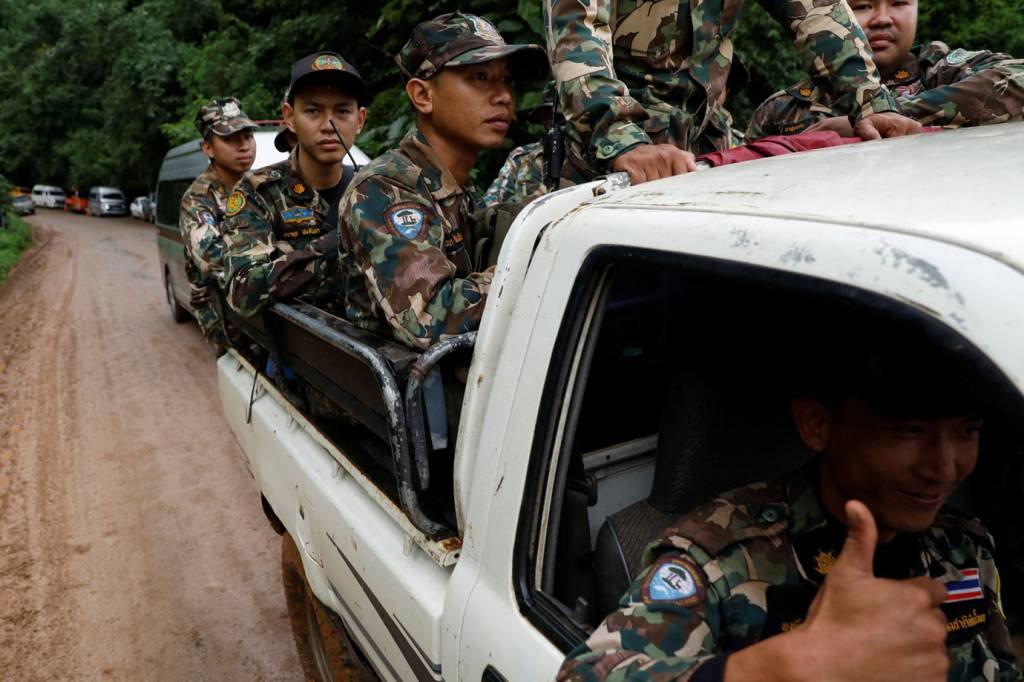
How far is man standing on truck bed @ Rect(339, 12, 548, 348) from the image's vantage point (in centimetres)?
206

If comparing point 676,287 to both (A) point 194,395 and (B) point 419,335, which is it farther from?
(A) point 194,395

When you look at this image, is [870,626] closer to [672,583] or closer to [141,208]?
[672,583]

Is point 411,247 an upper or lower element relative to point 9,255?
upper

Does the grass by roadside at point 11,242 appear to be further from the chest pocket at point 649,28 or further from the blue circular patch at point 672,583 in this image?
the blue circular patch at point 672,583

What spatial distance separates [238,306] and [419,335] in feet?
3.95

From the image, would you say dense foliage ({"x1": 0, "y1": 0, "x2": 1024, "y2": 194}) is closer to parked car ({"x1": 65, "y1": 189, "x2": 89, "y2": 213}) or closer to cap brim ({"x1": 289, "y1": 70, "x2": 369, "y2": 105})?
cap brim ({"x1": 289, "y1": 70, "x2": 369, "y2": 105})

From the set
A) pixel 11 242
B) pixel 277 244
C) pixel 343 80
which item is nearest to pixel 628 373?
pixel 277 244

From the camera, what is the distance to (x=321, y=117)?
3.95 meters

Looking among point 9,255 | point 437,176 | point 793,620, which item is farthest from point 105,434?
point 9,255

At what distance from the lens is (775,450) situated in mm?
1517

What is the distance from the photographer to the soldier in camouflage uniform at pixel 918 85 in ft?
8.25

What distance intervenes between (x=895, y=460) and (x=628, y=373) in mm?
815

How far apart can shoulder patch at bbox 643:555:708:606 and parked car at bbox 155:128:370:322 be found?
7414mm

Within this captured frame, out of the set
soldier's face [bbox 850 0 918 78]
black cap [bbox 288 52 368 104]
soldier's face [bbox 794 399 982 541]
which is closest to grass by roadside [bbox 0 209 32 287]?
black cap [bbox 288 52 368 104]
